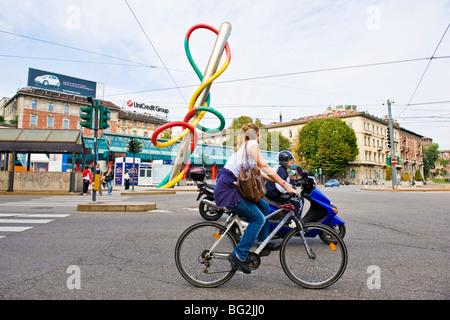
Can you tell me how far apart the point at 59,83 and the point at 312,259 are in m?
63.6

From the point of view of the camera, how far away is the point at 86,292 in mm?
2934

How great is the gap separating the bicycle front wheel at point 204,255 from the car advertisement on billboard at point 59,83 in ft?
200

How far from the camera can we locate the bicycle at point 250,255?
3072mm

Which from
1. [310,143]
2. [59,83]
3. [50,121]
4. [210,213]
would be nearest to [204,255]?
[210,213]

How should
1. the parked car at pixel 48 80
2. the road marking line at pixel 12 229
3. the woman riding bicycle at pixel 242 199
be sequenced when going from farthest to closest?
the parked car at pixel 48 80
the road marking line at pixel 12 229
the woman riding bicycle at pixel 242 199

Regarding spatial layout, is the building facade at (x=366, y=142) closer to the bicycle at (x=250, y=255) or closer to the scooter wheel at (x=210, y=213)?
the scooter wheel at (x=210, y=213)

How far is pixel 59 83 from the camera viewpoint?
5634cm

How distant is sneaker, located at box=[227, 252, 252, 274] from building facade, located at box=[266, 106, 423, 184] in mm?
62754

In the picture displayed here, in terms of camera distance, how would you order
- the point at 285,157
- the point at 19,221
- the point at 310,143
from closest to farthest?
1. the point at 285,157
2. the point at 19,221
3. the point at 310,143

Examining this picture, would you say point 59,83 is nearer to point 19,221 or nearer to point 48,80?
point 48,80

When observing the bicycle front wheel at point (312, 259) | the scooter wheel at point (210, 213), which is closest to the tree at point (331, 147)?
the scooter wheel at point (210, 213)
